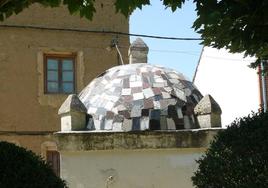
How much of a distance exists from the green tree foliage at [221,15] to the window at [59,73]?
15429 mm

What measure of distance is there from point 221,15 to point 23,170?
287cm

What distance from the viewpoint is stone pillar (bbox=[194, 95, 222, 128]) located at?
375 inches

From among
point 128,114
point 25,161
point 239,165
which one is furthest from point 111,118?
point 239,165

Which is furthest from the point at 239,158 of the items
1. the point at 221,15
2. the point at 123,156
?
the point at 123,156

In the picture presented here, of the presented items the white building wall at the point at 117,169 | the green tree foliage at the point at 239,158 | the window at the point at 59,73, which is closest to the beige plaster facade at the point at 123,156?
the white building wall at the point at 117,169

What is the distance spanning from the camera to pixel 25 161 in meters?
7.08

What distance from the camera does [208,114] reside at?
31.2 feet

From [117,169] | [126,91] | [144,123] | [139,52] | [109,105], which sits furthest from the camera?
[139,52]

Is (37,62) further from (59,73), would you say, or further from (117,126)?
(117,126)

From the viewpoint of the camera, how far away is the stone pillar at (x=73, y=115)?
945 centimetres

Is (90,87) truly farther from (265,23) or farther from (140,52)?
(265,23)

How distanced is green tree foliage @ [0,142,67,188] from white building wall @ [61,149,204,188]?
1917 millimetres

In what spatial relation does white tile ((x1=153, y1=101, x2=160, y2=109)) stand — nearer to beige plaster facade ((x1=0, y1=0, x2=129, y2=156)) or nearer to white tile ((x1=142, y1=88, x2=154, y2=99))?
white tile ((x1=142, y1=88, x2=154, y2=99))

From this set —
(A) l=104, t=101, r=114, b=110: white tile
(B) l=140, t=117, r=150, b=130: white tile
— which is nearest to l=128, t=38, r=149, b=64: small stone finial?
(A) l=104, t=101, r=114, b=110: white tile
